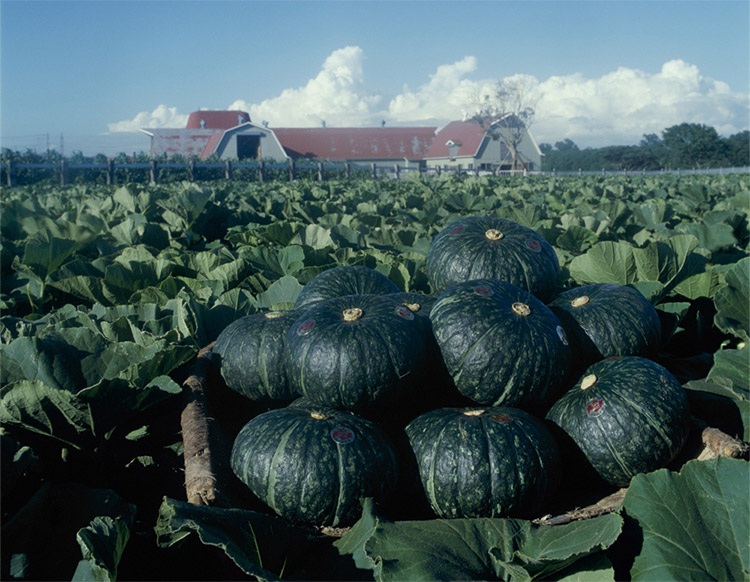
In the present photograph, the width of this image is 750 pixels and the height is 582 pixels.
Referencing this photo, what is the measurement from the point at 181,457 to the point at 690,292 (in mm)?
2961

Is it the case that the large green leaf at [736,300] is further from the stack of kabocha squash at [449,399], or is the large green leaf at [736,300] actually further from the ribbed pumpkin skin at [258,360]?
the ribbed pumpkin skin at [258,360]

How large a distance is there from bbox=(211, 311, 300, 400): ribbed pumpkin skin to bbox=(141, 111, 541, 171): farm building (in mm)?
49638

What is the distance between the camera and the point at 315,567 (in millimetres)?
1905

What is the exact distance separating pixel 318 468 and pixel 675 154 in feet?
264

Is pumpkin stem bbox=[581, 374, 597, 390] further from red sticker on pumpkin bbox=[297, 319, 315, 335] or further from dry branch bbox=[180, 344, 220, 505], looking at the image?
dry branch bbox=[180, 344, 220, 505]

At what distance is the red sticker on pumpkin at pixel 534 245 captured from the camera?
10.3ft

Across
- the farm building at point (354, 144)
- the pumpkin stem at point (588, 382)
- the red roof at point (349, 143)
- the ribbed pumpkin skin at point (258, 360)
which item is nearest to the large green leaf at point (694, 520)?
the pumpkin stem at point (588, 382)

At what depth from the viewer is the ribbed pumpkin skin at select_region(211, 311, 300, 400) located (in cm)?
258

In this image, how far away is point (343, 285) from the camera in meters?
3.05

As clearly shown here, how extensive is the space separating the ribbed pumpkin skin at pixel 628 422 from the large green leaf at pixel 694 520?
12.5 inches

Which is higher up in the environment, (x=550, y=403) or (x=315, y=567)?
(x=550, y=403)

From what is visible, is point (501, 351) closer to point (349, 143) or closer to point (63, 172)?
point (63, 172)

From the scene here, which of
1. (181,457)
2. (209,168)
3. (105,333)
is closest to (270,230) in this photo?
(105,333)

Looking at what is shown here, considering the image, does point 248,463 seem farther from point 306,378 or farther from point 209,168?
point 209,168
